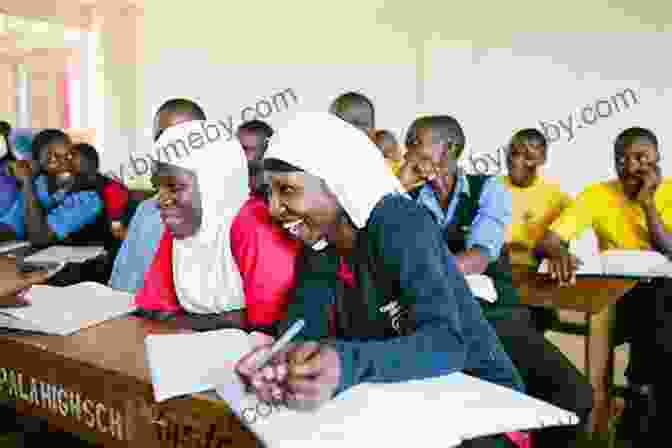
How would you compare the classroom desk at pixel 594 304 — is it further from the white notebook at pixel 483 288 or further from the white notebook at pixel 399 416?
the white notebook at pixel 399 416

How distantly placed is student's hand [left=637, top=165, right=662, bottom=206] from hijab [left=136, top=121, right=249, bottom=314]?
1.86 m

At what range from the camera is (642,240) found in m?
2.96

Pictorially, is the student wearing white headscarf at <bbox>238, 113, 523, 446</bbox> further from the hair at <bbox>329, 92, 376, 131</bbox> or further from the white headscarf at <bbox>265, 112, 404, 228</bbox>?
the hair at <bbox>329, 92, 376, 131</bbox>

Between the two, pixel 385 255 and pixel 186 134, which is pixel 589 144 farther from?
pixel 385 255

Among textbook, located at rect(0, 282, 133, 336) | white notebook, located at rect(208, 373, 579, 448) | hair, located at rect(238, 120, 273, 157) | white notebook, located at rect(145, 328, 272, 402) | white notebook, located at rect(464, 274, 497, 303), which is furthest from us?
hair, located at rect(238, 120, 273, 157)

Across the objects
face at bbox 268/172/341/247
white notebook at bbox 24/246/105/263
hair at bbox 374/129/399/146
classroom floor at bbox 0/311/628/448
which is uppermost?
hair at bbox 374/129/399/146

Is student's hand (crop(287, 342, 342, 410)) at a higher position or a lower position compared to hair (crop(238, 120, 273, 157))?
lower

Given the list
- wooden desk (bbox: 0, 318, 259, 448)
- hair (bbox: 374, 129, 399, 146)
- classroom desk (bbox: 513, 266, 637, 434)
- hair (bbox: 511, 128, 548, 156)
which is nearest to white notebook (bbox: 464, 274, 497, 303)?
classroom desk (bbox: 513, 266, 637, 434)

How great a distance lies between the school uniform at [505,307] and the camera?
1.70 meters

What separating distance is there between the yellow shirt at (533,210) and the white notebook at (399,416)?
2.25 m

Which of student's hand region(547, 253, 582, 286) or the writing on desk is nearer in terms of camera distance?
the writing on desk

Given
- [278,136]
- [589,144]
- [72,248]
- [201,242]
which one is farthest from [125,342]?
[589,144]

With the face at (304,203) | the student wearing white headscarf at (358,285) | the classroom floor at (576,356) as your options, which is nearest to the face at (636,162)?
the classroom floor at (576,356)

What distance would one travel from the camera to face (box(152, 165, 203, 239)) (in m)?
1.77
